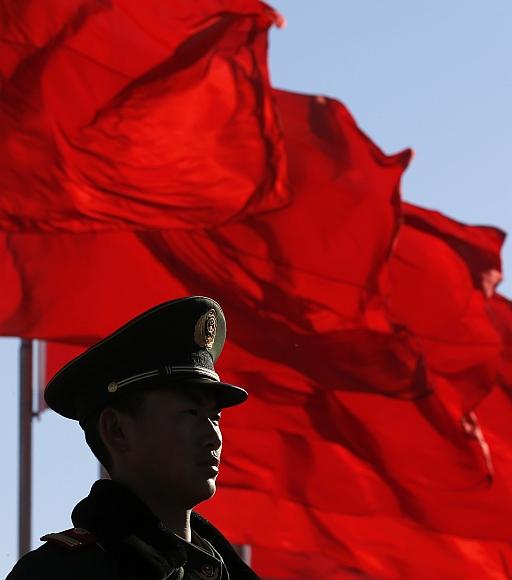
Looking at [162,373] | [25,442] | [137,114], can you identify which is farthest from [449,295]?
[162,373]

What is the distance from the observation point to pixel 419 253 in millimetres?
17703

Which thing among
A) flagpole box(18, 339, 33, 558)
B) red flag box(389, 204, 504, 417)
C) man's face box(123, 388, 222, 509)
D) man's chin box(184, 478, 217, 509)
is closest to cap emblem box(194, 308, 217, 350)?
man's face box(123, 388, 222, 509)

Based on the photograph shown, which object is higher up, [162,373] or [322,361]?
[162,373]

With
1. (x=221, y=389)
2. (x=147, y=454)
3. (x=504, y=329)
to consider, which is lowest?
(x=504, y=329)

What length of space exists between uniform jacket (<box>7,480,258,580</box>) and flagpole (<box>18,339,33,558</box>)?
9.22m

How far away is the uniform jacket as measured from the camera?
442 cm

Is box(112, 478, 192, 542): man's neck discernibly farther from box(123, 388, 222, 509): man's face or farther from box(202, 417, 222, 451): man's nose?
box(202, 417, 222, 451): man's nose

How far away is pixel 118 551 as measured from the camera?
4496mm

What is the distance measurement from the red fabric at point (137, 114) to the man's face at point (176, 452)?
32.2 feet

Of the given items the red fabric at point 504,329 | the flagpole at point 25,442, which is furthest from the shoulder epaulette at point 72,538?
the red fabric at point 504,329

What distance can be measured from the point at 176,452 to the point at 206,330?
37cm

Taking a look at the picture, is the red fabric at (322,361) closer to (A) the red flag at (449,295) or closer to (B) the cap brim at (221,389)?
(A) the red flag at (449,295)

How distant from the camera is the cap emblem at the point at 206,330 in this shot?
4.83m

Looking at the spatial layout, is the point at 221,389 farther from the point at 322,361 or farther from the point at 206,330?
the point at 322,361
